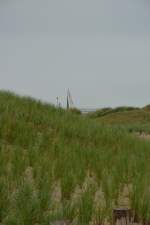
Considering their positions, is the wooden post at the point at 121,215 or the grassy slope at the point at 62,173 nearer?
the wooden post at the point at 121,215

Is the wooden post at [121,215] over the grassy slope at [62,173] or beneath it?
beneath

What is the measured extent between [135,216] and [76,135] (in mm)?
5854

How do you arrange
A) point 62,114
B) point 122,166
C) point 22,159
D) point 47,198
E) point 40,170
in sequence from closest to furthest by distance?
1. point 47,198
2. point 40,170
3. point 22,159
4. point 122,166
5. point 62,114

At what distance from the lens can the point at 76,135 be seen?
10.3 m

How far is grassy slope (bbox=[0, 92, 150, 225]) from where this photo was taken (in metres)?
4.13

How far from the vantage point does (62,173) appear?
5930mm

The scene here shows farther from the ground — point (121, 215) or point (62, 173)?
point (62, 173)

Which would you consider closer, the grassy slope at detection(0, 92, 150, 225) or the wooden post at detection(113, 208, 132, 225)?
the wooden post at detection(113, 208, 132, 225)

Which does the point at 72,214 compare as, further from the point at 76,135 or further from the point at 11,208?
the point at 76,135

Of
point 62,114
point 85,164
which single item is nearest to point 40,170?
point 85,164

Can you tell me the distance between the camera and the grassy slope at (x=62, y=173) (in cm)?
413

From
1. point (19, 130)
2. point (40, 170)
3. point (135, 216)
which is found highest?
point (19, 130)

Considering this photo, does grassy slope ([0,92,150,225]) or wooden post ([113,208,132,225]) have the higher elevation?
grassy slope ([0,92,150,225])

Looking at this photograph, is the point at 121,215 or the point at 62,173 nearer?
the point at 121,215
